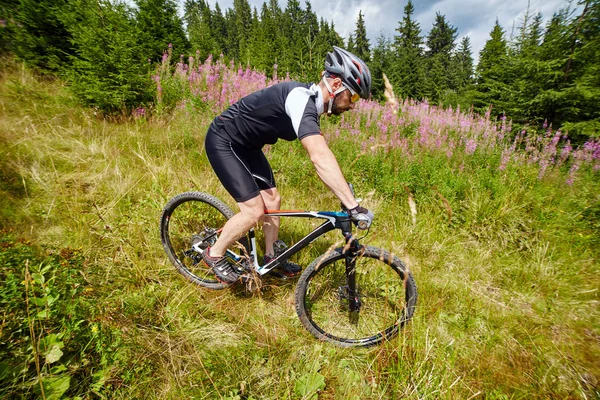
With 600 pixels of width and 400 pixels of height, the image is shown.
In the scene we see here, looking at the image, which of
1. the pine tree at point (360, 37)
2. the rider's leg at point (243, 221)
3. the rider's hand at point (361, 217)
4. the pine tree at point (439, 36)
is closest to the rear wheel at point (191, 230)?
the rider's leg at point (243, 221)

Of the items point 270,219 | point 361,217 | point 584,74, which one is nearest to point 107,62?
point 270,219

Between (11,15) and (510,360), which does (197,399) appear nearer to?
(510,360)

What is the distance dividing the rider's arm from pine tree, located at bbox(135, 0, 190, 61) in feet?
35.8

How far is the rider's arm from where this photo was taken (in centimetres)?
213

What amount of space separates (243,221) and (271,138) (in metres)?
0.95

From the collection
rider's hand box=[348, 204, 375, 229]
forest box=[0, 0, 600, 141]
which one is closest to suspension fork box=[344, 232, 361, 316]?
rider's hand box=[348, 204, 375, 229]

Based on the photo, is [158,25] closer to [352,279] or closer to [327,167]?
[327,167]

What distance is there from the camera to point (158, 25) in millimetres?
11312

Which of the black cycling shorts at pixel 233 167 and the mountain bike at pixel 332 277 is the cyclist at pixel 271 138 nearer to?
the black cycling shorts at pixel 233 167

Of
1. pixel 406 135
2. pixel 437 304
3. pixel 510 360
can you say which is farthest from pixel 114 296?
pixel 406 135

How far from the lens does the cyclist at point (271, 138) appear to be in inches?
85.5

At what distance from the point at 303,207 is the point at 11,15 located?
1116cm

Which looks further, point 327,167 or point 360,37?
point 360,37

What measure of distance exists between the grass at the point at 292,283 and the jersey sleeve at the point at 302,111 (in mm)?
832
